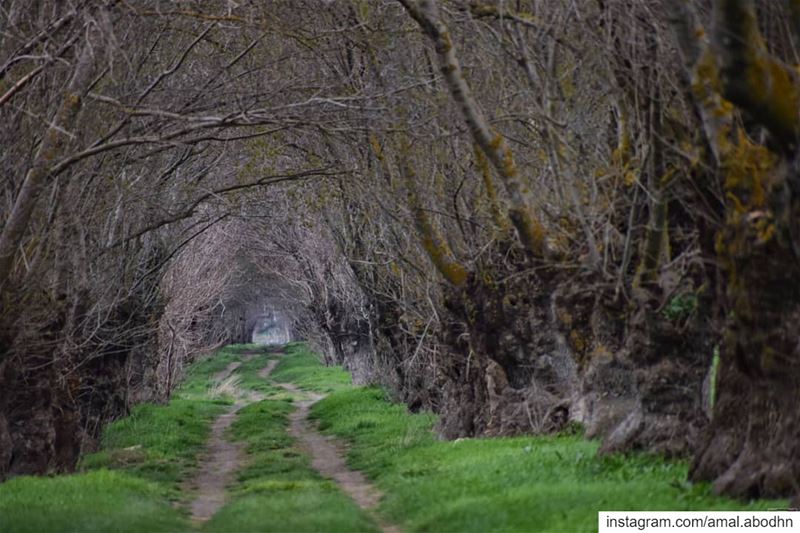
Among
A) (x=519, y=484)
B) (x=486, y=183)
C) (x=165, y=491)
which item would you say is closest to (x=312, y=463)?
(x=165, y=491)

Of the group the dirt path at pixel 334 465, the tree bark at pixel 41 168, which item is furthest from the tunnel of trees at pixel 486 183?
the dirt path at pixel 334 465

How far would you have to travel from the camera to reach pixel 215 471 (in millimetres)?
23547

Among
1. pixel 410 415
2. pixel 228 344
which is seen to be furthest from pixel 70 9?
pixel 228 344

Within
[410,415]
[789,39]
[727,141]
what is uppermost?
[789,39]

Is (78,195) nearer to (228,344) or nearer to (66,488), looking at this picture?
(66,488)

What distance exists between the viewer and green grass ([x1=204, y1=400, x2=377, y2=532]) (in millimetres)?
14023

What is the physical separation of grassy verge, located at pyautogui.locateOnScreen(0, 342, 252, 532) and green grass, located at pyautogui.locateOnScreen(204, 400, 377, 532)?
32.9 inches

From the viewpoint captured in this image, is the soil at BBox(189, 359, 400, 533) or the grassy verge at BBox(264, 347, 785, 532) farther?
the soil at BBox(189, 359, 400, 533)

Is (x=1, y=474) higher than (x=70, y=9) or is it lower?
lower

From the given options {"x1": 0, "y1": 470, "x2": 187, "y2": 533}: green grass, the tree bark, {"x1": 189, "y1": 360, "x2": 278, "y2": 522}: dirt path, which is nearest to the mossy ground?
{"x1": 0, "y1": 470, "x2": 187, "y2": 533}: green grass

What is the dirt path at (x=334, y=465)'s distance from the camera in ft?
57.7

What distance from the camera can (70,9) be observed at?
16.8m

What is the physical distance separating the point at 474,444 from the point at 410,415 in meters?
11.7

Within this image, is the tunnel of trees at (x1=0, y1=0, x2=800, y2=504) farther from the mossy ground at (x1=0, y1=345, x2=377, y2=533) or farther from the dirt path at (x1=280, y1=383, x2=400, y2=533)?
the dirt path at (x1=280, y1=383, x2=400, y2=533)
